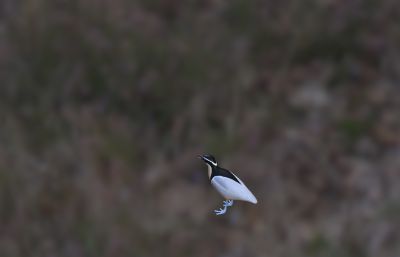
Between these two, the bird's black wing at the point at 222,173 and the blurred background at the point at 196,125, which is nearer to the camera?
the bird's black wing at the point at 222,173

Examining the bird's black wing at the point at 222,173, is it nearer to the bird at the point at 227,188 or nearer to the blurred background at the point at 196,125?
the bird at the point at 227,188

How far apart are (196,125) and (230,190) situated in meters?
4.50

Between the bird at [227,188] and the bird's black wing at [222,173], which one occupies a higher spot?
the bird's black wing at [222,173]

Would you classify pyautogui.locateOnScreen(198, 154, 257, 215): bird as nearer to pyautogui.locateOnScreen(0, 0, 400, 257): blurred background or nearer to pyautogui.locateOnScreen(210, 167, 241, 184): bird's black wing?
pyautogui.locateOnScreen(210, 167, 241, 184): bird's black wing

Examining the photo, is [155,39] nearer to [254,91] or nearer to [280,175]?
[254,91]

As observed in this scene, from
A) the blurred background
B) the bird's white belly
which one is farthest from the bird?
the blurred background

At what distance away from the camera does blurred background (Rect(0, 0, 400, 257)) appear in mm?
4477

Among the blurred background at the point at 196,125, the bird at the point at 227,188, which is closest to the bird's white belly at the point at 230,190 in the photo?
the bird at the point at 227,188

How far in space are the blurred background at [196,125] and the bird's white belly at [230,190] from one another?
302cm

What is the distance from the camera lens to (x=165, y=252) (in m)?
4.17

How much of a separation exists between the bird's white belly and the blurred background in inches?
119

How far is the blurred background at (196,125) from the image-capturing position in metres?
4.48

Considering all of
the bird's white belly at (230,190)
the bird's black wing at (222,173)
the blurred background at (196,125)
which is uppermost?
the blurred background at (196,125)

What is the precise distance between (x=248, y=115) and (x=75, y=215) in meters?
1.59
